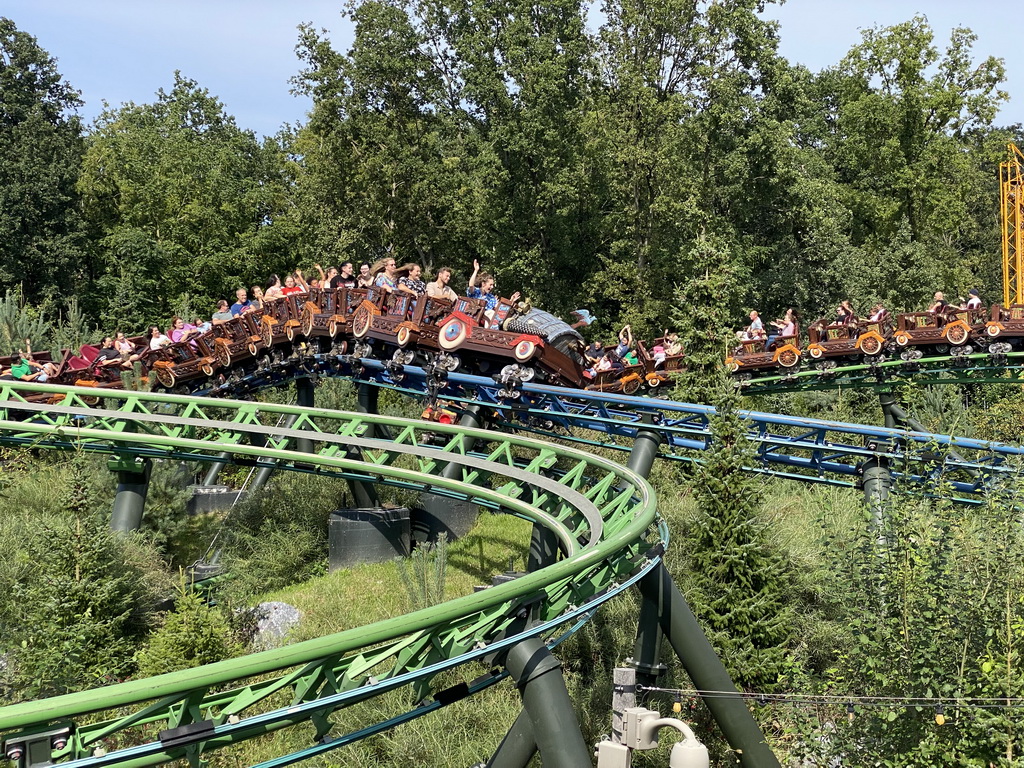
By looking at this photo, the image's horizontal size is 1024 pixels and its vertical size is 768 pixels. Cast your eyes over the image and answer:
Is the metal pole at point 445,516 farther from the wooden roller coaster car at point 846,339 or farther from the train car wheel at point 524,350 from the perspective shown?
the wooden roller coaster car at point 846,339

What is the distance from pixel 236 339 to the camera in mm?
14781

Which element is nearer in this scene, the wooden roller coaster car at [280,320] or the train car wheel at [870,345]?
the wooden roller coaster car at [280,320]

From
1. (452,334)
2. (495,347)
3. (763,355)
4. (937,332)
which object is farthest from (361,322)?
(937,332)

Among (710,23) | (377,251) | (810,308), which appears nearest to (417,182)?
(377,251)

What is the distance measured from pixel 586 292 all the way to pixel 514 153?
414 cm

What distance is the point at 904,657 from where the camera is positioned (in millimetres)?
6031

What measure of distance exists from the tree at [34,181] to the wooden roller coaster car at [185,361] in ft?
54.1

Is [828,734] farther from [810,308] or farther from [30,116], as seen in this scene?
[30,116]

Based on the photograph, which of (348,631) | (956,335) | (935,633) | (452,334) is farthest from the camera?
(956,335)

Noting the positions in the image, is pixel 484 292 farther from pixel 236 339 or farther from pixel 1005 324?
pixel 1005 324

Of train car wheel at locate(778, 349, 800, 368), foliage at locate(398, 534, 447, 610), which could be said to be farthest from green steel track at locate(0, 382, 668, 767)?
train car wheel at locate(778, 349, 800, 368)

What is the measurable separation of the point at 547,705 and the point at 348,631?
1.49 meters

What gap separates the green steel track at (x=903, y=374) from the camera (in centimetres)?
1381

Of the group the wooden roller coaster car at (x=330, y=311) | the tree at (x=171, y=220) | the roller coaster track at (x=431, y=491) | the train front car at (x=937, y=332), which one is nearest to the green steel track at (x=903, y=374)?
the train front car at (x=937, y=332)
